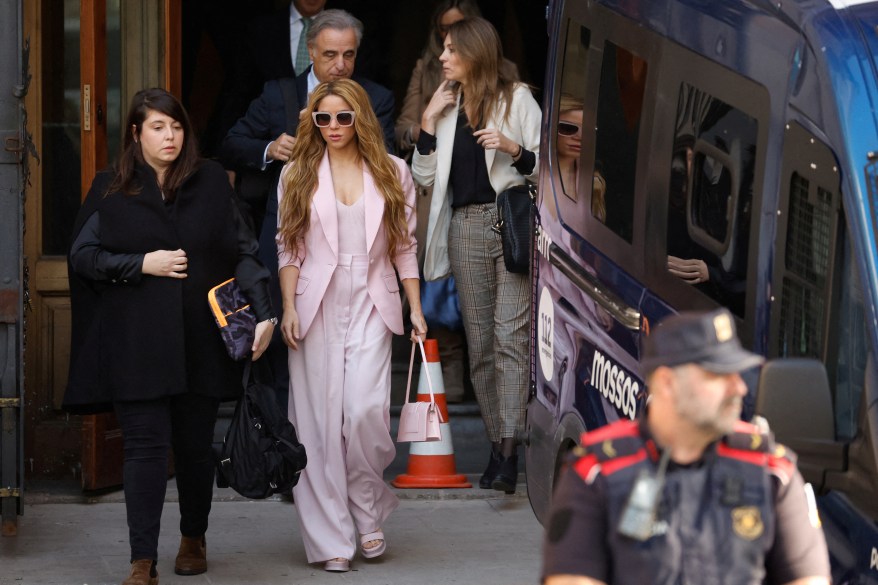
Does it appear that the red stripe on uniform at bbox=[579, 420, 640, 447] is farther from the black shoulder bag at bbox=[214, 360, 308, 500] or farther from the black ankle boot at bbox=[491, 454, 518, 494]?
the black ankle boot at bbox=[491, 454, 518, 494]

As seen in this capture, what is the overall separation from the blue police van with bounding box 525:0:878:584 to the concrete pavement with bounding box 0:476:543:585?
93cm

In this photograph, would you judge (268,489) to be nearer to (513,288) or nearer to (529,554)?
(529,554)

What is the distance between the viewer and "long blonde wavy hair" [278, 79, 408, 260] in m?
6.61

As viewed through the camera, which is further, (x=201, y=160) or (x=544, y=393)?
(x=201, y=160)

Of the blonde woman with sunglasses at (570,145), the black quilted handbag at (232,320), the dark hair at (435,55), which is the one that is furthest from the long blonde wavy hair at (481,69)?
the black quilted handbag at (232,320)

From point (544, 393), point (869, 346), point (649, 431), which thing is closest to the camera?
point (649, 431)

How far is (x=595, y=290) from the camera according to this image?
5211 mm

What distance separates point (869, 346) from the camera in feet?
12.0

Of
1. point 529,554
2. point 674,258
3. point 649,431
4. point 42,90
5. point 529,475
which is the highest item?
point 42,90

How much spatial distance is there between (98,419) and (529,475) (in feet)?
7.85

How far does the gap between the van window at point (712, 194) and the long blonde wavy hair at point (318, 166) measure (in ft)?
6.87

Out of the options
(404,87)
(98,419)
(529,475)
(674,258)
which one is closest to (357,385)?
(529,475)

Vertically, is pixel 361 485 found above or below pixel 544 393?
below

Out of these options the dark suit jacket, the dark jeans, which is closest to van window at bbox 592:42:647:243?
the dark jeans
